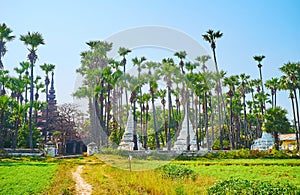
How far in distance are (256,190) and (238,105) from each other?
162ft

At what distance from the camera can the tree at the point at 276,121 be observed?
133ft

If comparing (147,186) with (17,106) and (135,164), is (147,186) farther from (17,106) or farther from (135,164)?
(17,106)

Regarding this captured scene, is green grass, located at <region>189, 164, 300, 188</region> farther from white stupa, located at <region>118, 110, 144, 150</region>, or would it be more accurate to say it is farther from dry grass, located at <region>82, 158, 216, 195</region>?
white stupa, located at <region>118, 110, 144, 150</region>

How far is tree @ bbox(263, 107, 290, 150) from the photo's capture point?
40.6 m

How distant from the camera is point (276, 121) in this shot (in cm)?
4084

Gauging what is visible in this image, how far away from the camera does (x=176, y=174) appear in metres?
15.0

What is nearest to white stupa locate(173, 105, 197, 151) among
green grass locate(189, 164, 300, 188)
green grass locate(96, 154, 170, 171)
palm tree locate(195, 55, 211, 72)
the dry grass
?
palm tree locate(195, 55, 211, 72)

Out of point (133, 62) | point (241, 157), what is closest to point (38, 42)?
point (133, 62)

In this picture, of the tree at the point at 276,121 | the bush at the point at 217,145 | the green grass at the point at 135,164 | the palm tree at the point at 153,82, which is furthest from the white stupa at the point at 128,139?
the tree at the point at 276,121

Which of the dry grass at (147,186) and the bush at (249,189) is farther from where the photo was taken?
the dry grass at (147,186)

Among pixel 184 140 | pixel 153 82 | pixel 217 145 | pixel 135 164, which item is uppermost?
pixel 153 82

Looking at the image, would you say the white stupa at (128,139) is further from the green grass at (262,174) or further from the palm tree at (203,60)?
the green grass at (262,174)

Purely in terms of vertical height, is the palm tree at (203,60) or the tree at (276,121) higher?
the palm tree at (203,60)

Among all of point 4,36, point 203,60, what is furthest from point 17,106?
point 203,60
